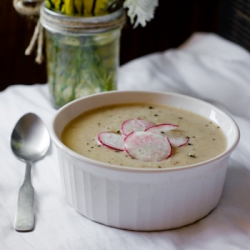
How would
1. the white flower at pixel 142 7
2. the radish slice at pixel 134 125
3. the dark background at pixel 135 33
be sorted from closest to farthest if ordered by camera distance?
the radish slice at pixel 134 125
the white flower at pixel 142 7
the dark background at pixel 135 33

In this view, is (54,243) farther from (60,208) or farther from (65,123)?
(65,123)

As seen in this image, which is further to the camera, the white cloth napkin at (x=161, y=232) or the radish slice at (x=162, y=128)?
the radish slice at (x=162, y=128)

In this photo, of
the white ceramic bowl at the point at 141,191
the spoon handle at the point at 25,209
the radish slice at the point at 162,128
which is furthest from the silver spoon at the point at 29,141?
the radish slice at the point at 162,128

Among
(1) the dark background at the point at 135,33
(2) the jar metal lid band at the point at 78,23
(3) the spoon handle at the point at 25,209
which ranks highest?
(2) the jar metal lid band at the point at 78,23

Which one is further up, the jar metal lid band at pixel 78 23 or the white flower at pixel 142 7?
the white flower at pixel 142 7

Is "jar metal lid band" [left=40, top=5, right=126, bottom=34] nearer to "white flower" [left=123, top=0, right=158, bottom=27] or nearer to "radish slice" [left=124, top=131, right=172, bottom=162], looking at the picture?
"white flower" [left=123, top=0, right=158, bottom=27]

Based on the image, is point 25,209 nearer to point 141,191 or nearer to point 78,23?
point 141,191

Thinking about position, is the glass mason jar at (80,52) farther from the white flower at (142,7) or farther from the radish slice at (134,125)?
the radish slice at (134,125)
